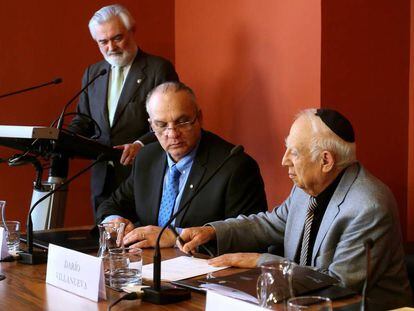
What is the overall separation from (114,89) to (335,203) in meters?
2.08

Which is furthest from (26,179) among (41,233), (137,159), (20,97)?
(41,233)

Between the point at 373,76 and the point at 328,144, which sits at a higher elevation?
the point at 373,76

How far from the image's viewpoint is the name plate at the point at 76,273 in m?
1.66

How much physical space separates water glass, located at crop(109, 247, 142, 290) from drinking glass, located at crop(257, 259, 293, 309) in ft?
1.39

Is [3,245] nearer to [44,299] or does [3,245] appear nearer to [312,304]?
[44,299]

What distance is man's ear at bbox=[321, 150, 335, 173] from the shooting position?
6.83 ft

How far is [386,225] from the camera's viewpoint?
6.43 ft

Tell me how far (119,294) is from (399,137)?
2303 mm

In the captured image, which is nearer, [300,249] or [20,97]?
[300,249]

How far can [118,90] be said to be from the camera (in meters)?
3.84

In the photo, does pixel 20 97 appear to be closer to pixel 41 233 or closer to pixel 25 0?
pixel 25 0

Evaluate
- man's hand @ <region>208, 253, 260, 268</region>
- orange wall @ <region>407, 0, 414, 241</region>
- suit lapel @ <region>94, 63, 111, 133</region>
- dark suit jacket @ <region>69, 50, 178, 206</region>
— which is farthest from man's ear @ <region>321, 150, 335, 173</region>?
suit lapel @ <region>94, 63, 111, 133</region>

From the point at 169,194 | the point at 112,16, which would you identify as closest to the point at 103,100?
the point at 112,16

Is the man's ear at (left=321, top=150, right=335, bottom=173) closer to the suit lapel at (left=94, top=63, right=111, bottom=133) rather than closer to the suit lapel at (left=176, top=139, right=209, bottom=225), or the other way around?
the suit lapel at (left=176, top=139, right=209, bottom=225)
